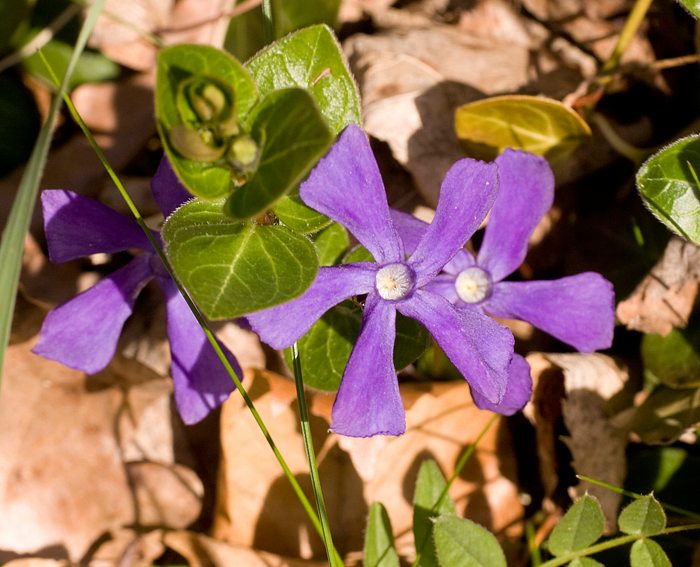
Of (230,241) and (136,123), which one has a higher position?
(230,241)

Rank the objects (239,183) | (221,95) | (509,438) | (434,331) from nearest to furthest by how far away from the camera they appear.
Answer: (221,95) → (239,183) → (434,331) → (509,438)

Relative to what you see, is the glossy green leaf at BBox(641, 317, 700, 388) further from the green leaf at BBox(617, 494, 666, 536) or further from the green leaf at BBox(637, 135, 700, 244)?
the green leaf at BBox(617, 494, 666, 536)

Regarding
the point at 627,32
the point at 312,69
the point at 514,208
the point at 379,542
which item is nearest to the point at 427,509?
the point at 379,542

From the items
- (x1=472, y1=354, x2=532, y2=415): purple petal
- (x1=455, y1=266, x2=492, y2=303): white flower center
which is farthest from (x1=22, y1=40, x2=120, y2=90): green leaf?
(x1=472, y1=354, x2=532, y2=415): purple petal

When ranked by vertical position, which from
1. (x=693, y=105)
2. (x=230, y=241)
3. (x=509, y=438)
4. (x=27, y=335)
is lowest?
(x=509, y=438)

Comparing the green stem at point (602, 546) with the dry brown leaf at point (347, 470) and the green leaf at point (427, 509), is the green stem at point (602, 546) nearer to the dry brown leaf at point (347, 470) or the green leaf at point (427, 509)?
the green leaf at point (427, 509)

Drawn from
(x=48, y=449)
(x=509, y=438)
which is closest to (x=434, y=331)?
(x=509, y=438)

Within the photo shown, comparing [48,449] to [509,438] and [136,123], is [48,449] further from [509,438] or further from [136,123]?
[509,438]

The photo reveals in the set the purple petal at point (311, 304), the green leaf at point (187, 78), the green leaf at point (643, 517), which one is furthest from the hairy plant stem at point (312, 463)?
the green leaf at point (643, 517)
